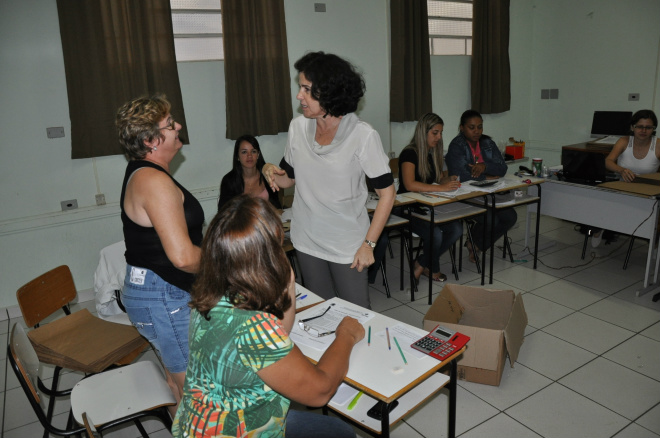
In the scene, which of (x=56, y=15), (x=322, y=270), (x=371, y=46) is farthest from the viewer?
(x=371, y=46)

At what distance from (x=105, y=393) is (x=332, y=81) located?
156 centimetres

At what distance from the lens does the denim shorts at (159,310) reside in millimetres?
1710

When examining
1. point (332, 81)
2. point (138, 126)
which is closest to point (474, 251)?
point (332, 81)

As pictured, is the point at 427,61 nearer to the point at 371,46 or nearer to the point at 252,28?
the point at 371,46

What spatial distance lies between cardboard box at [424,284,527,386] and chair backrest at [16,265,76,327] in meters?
1.94

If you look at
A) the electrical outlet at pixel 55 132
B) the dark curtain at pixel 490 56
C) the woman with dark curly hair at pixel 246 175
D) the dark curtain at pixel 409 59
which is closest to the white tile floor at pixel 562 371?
the woman with dark curly hair at pixel 246 175

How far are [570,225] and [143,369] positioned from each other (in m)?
4.90

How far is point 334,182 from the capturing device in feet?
6.84

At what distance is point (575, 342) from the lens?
3.00 m

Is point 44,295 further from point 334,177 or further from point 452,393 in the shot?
point 452,393

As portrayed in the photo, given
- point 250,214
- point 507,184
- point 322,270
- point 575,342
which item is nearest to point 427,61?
point 507,184

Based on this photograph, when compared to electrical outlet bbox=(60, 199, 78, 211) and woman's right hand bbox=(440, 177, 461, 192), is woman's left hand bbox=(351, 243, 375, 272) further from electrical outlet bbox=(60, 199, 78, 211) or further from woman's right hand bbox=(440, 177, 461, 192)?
electrical outlet bbox=(60, 199, 78, 211)

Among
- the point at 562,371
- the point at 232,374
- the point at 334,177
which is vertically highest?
the point at 334,177

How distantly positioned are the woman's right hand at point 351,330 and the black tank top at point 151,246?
1.97 feet
